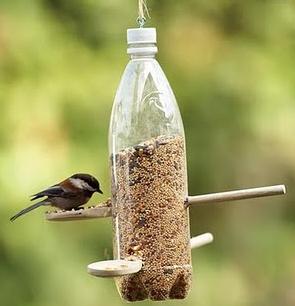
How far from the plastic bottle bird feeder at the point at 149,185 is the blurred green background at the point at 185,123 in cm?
176

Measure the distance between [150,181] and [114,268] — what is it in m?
0.29

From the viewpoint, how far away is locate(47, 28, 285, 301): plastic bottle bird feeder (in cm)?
316

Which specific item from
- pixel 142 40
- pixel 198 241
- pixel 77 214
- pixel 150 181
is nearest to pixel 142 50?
pixel 142 40

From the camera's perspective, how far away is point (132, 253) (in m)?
3.18

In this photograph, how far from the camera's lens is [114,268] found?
2.97 m

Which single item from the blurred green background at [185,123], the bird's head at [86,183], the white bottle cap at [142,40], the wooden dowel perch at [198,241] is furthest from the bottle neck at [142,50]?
the blurred green background at [185,123]

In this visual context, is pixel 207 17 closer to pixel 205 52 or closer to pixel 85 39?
pixel 205 52

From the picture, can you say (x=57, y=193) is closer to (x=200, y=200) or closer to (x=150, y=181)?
(x=150, y=181)

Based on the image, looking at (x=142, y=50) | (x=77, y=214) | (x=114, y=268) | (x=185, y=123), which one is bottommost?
(x=114, y=268)

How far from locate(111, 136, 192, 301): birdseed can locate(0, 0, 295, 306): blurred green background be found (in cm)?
176

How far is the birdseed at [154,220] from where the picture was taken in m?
3.16

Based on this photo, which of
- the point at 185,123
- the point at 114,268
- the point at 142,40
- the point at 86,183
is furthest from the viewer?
the point at 185,123

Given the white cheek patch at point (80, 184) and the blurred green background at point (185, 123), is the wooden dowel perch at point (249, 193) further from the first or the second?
the blurred green background at point (185, 123)

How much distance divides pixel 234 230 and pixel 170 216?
2.59 metres
